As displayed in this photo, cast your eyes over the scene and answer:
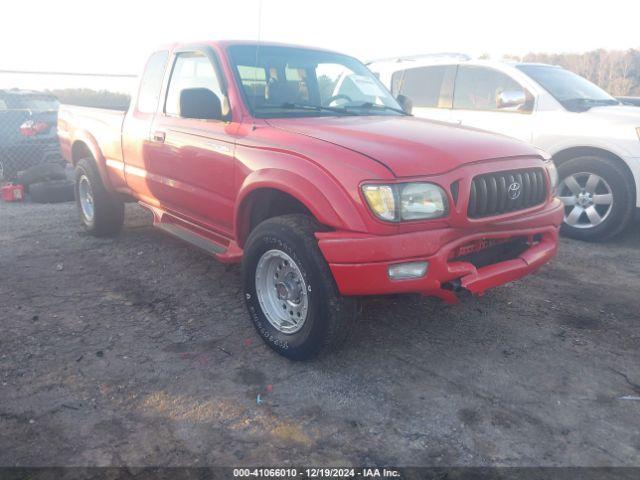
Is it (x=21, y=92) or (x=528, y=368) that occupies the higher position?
(x=21, y=92)

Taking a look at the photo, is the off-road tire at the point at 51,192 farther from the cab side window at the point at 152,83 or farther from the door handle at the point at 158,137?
the door handle at the point at 158,137

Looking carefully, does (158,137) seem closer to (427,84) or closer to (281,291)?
(281,291)

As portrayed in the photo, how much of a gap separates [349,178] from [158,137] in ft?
7.25

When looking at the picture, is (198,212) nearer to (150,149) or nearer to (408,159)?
(150,149)

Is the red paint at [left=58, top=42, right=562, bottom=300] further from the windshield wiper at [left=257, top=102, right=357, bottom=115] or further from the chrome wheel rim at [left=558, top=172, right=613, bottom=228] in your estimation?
the chrome wheel rim at [left=558, top=172, right=613, bottom=228]

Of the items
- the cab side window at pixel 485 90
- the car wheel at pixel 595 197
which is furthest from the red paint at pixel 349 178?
the cab side window at pixel 485 90

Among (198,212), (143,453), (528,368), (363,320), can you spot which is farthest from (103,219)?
(528,368)

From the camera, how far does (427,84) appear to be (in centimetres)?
A: 727

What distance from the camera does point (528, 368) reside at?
324 cm

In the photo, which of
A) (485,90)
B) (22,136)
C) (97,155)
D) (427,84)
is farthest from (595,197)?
(22,136)

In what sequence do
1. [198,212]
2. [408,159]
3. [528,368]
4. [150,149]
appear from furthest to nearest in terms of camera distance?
[150,149] < [198,212] < [528,368] < [408,159]

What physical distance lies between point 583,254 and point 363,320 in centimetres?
287

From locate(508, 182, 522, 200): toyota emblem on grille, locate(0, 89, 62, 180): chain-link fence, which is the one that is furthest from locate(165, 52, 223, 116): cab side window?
locate(0, 89, 62, 180): chain-link fence

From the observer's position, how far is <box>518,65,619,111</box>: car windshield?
20.1ft
